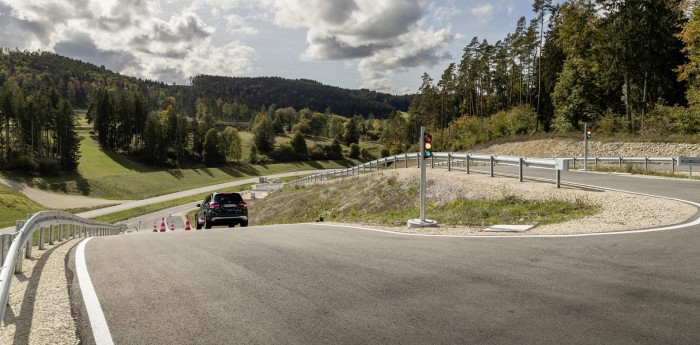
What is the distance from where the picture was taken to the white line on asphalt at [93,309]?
4090 millimetres

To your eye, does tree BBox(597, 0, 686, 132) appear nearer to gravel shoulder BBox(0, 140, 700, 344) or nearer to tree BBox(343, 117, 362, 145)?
gravel shoulder BBox(0, 140, 700, 344)

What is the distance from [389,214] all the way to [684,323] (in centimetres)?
1484

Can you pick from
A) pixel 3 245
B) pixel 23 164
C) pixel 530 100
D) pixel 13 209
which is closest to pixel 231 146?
pixel 23 164

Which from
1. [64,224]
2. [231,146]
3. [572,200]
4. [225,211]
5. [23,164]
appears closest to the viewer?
[572,200]

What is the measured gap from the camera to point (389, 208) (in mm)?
20922

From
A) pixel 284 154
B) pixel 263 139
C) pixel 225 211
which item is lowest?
pixel 225 211

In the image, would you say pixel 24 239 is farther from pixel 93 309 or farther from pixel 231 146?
pixel 231 146

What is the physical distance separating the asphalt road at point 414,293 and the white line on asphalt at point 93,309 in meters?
0.08

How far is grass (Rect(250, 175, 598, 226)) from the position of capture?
12984 mm

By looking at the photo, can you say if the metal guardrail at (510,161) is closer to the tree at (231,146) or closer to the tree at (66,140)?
the tree at (66,140)

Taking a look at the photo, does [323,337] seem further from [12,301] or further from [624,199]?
[624,199]

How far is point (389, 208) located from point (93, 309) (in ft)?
55.0

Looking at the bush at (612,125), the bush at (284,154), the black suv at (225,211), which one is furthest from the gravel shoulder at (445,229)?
the bush at (284,154)

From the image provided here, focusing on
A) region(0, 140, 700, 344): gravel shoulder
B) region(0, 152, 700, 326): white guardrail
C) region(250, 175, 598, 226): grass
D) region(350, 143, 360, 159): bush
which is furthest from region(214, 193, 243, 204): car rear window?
region(350, 143, 360, 159): bush
